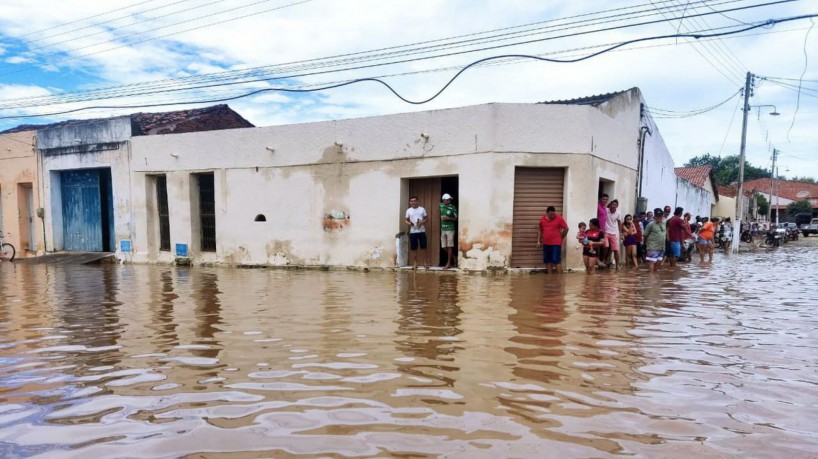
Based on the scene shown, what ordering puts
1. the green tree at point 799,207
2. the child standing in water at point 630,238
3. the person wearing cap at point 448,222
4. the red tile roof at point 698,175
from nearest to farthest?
the person wearing cap at point 448,222, the child standing in water at point 630,238, the red tile roof at point 698,175, the green tree at point 799,207

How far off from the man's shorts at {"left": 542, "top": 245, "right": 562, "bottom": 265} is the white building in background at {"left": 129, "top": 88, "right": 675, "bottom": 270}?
45cm

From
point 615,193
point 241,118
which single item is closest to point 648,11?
point 615,193

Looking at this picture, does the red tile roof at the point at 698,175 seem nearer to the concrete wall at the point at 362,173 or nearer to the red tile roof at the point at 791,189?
the concrete wall at the point at 362,173

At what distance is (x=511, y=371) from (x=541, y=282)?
17.1ft

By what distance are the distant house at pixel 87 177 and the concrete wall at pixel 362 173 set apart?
70 cm

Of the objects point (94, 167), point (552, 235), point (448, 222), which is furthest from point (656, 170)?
point (94, 167)

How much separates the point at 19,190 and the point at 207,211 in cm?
822

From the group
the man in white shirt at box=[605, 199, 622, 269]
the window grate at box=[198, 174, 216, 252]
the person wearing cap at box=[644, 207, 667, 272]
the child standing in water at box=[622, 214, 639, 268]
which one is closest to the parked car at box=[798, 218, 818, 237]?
the child standing in water at box=[622, 214, 639, 268]

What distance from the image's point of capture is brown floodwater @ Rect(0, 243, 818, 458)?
6.95 feet

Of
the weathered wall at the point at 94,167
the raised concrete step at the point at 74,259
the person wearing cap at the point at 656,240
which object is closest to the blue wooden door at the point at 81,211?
the weathered wall at the point at 94,167

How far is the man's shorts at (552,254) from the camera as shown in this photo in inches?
365

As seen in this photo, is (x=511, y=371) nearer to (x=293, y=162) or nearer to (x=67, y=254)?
(x=293, y=162)

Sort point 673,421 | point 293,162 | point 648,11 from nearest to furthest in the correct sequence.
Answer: point 673,421 → point 648,11 → point 293,162

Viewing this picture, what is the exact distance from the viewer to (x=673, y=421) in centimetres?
232
